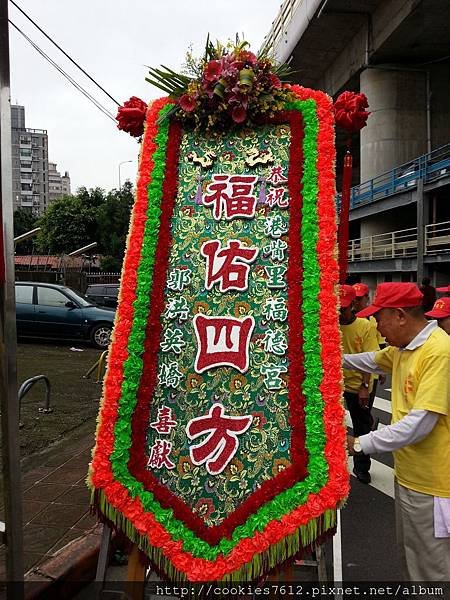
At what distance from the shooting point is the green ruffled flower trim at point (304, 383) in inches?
93.1

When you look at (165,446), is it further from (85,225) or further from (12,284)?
(85,225)

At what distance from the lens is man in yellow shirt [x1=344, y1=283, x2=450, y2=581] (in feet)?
7.71

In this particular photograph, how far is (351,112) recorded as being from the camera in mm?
3018

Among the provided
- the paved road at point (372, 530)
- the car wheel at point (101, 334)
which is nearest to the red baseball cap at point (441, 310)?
the paved road at point (372, 530)

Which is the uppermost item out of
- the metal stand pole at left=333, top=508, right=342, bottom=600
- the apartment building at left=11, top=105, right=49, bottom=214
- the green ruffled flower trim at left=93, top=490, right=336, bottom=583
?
the apartment building at left=11, top=105, right=49, bottom=214

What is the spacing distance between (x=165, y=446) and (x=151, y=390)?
274 millimetres

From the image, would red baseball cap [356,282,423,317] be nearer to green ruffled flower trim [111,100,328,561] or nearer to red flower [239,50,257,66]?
green ruffled flower trim [111,100,328,561]

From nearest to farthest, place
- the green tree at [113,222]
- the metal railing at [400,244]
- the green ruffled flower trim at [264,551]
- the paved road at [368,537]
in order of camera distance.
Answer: the green ruffled flower trim at [264,551], the paved road at [368,537], the metal railing at [400,244], the green tree at [113,222]

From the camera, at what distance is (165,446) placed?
2545mm

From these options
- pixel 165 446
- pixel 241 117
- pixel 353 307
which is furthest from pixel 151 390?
pixel 353 307

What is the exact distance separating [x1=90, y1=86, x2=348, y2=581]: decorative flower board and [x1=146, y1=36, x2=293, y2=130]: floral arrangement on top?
9 cm

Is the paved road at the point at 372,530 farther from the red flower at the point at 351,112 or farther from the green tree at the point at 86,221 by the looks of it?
the green tree at the point at 86,221

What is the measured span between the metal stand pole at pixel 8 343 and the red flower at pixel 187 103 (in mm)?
1252

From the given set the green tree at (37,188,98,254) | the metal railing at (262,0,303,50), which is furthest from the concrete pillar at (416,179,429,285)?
the green tree at (37,188,98,254)
